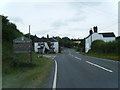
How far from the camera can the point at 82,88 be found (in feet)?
25.6

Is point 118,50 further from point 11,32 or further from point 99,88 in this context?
point 99,88

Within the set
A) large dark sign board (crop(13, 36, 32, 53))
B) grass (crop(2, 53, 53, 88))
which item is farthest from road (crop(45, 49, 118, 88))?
large dark sign board (crop(13, 36, 32, 53))

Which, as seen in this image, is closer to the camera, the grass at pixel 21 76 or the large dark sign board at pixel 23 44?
the grass at pixel 21 76

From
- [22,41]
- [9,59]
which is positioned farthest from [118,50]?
[9,59]

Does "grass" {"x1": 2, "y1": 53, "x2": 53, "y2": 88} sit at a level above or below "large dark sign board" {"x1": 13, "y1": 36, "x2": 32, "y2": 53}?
below

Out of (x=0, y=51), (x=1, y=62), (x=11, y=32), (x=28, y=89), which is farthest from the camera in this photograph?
(x=11, y=32)

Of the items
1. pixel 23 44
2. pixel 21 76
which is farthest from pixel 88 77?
pixel 23 44

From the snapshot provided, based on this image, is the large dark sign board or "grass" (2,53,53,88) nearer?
"grass" (2,53,53,88)

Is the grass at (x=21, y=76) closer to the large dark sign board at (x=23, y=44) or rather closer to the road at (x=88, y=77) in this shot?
the road at (x=88, y=77)

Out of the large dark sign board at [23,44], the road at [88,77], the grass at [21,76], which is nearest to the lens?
the road at [88,77]

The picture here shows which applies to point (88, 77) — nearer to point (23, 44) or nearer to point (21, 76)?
point (21, 76)

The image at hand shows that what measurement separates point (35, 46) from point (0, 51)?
9584 cm

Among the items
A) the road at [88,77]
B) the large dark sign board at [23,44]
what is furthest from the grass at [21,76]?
the large dark sign board at [23,44]

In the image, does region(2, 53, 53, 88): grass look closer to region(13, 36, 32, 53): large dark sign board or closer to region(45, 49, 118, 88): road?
region(45, 49, 118, 88): road
